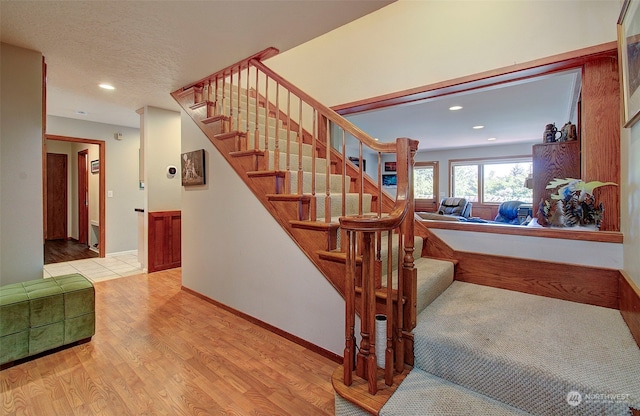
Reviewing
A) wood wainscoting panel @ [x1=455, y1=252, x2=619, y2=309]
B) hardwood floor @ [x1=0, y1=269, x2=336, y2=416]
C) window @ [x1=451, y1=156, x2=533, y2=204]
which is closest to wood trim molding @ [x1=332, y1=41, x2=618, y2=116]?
wood wainscoting panel @ [x1=455, y1=252, x2=619, y2=309]

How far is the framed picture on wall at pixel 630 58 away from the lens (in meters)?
1.39

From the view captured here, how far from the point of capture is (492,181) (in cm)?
809

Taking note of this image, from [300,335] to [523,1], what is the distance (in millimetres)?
3087

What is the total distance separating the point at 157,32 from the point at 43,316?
2.29 meters

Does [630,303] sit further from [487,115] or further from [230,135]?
[487,115]

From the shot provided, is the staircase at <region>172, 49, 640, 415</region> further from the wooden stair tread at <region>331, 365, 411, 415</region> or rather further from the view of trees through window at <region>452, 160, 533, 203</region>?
the view of trees through window at <region>452, 160, 533, 203</region>

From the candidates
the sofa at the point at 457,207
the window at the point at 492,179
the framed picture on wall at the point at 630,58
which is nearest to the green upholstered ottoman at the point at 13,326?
the framed picture on wall at the point at 630,58

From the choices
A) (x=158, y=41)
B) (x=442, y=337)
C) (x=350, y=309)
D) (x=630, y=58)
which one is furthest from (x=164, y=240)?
(x=630, y=58)

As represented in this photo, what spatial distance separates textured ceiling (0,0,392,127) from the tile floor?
8.55 ft

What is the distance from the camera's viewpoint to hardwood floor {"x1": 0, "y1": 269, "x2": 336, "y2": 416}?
5.34 feet

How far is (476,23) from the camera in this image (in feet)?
7.68

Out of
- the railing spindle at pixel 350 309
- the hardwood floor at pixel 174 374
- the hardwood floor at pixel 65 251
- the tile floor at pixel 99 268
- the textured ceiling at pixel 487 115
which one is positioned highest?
the textured ceiling at pixel 487 115

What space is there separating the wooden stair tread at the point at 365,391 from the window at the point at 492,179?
25.3ft

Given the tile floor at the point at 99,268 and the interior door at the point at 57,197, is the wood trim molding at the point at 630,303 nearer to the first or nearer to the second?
the tile floor at the point at 99,268
